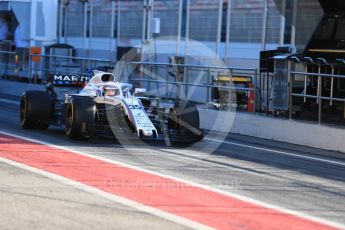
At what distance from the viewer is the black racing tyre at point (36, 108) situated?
13531mm

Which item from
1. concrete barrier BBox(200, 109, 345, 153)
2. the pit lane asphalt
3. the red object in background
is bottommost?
the pit lane asphalt

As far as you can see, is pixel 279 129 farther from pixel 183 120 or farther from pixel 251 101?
pixel 183 120

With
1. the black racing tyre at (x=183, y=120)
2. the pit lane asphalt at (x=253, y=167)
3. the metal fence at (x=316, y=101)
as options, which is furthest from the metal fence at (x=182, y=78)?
the black racing tyre at (x=183, y=120)

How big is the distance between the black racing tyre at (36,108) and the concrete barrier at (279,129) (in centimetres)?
472

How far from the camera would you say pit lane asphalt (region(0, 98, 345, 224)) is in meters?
7.98

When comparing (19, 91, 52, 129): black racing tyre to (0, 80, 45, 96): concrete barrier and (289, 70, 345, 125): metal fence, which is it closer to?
(289, 70, 345, 125): metal fence

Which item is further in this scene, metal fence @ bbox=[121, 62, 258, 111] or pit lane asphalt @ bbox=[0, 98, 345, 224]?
metal fence @ bbox=[121, 62, 258, 111]

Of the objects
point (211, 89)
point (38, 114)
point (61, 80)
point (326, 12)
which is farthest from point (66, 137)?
point (326, 12)

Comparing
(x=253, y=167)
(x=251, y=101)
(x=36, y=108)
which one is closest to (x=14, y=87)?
(x=251, y=101)

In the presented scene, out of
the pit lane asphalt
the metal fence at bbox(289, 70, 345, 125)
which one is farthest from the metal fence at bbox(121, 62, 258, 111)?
the pit lane asphalt

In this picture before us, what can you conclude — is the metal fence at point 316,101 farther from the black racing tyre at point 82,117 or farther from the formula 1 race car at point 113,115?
the black racing tyre at point 82,117

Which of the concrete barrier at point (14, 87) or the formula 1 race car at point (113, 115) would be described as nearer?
the formula 1 race car at point (113, 115)

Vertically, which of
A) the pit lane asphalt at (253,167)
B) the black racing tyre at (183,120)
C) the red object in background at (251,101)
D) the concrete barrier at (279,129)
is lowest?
the pit lane asphalt at (253,167)

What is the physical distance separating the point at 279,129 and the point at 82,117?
5.12 metres
